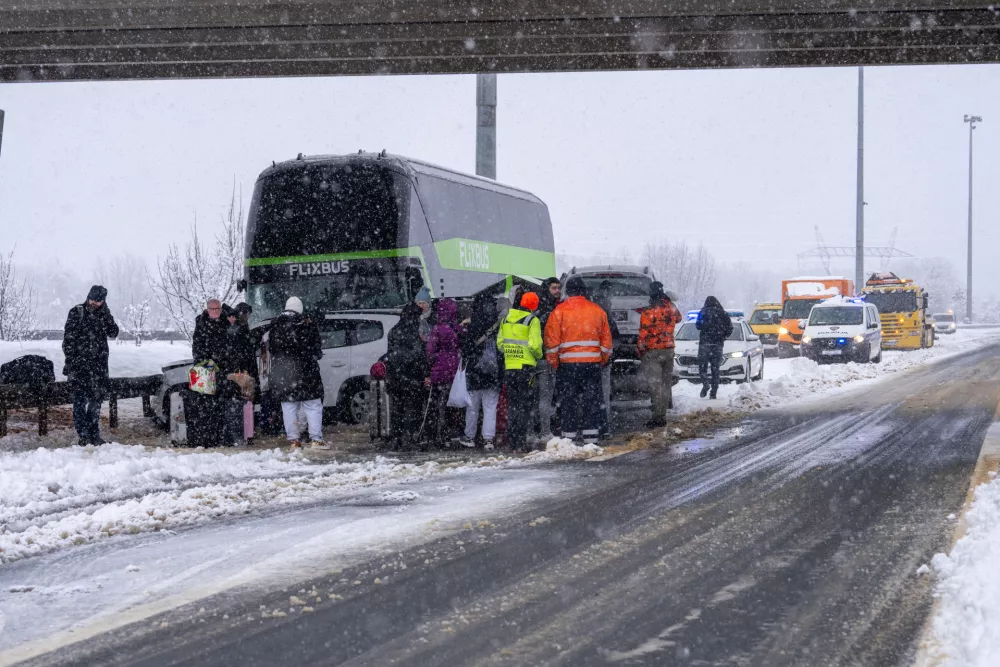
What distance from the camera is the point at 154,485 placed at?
856 cm

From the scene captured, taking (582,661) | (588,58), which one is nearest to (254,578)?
(582,661)

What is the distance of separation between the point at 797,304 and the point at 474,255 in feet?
74.3

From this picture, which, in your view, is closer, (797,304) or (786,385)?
(786,385)

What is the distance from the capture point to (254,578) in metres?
5.64

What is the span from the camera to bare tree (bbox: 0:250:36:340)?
34750 mm

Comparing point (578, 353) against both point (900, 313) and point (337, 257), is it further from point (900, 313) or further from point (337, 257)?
point (900, 313)

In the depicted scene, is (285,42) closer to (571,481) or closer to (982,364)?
(571,481)

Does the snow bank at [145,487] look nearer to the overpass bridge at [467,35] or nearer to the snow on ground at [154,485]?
the snow on ground at [154,485]

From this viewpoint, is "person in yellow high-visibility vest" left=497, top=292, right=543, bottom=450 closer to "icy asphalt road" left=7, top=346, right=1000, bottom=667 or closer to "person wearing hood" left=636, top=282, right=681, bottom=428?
"icy asphalt road" left=7, top=346, right=1000, bottom=667

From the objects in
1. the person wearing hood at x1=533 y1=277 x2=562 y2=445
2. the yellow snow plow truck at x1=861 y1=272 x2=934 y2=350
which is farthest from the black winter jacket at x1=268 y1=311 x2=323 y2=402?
the yellow snow plow truck at x1=861 y1=272 x2=934 y2=350

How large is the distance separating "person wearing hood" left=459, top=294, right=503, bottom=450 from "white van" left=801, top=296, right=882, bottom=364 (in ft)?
64.5

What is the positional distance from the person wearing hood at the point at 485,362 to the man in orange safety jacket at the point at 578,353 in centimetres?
61

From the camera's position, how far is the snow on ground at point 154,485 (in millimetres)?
7078

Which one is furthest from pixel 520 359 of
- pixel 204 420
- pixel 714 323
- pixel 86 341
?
pixel 714 323
